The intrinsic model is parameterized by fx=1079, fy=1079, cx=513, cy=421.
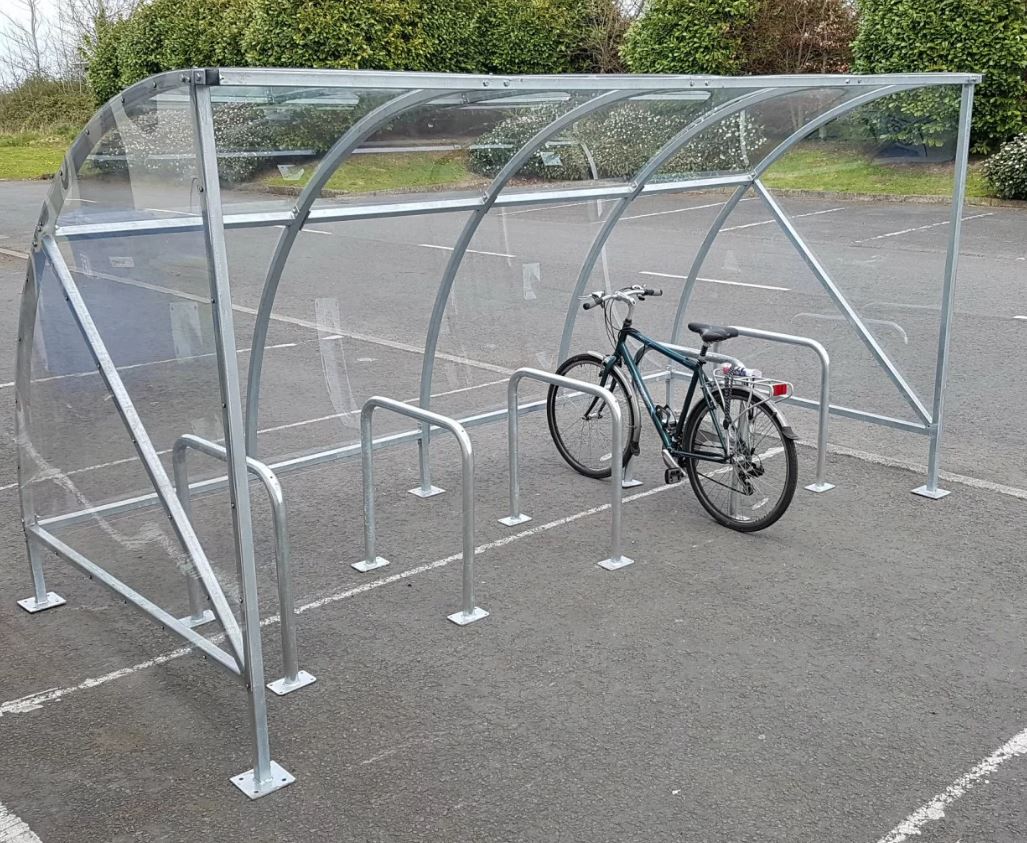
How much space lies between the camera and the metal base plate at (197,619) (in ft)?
12.1

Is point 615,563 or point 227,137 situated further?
point 615,563

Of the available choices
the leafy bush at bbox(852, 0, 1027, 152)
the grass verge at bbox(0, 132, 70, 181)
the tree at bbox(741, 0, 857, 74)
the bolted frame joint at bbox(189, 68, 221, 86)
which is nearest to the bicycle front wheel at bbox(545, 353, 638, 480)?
the bolted frame joint at bbox(189, 68, 221, 86)

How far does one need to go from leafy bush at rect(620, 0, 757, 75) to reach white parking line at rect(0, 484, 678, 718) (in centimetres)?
1725

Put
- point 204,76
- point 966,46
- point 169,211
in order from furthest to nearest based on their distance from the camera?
point 966,46, point 169,211, point 204,76

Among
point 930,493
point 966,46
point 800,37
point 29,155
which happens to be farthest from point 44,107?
point 930,493

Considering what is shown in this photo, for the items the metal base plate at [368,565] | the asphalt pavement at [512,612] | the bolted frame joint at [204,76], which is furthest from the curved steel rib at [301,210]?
the bolted frame joint at [204,76]

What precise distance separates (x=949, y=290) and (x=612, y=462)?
85.4 inches

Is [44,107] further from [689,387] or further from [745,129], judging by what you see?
[689,387]

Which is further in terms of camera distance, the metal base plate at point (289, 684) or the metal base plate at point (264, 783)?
the metal base plate at point (289, 684)

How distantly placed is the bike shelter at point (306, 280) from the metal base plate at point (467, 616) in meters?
0.01

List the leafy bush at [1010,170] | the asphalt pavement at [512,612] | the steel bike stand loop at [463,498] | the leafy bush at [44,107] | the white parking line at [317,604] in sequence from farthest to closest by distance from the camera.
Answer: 1. the leafy bush at [44,107]
2. the leafy bush at [1010,170]
3. the steel bike stand loop at [463,498]
4. the white parking line at [317,604]
5. the asphalt pavement at [512,612]

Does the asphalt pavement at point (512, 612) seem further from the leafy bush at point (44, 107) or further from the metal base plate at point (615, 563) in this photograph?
the leafy bush at point (44, 107)

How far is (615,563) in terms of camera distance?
5020 mm

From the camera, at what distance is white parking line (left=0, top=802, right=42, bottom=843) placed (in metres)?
3.20
